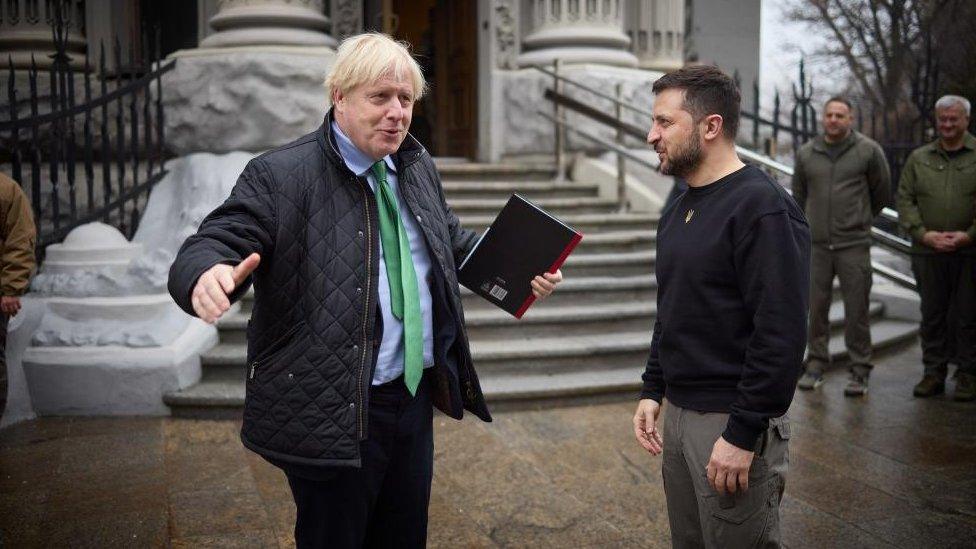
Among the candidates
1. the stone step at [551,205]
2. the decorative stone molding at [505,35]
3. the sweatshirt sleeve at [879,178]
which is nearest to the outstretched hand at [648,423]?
the sweatshirt sleeve at [879,178]

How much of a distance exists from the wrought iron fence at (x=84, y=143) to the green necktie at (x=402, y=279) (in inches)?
183

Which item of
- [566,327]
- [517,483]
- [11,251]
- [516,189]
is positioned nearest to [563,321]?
[566,327]

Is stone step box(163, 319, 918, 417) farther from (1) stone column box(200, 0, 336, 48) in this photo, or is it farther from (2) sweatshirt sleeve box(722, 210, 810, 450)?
(2) sweatshirt sleeve box(722, 210, 810, 450)

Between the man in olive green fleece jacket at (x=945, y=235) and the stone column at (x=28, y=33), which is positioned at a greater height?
the stone column at (x=28, y=33)

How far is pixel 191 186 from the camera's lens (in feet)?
24.2

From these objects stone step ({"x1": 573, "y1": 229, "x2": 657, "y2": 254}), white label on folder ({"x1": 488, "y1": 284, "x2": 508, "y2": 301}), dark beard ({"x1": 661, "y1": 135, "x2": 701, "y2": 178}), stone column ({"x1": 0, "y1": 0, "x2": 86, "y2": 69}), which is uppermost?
stone column ({"x1": 0, "y1": 0, "x2": 86, "y2": 69})

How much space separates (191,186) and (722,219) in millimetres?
5891

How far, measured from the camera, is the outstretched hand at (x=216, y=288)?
1.99 m

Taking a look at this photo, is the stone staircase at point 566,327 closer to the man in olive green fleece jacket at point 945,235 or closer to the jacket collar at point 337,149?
the man in olive green fleece jacket at point 945,235

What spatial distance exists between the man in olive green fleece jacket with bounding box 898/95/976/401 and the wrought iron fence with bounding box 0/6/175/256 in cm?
567

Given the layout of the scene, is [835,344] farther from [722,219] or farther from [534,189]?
[722,219]

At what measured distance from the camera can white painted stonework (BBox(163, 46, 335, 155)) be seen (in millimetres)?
7926

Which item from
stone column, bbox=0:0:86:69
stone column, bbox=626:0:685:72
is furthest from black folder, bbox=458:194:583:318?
stone column, bbox=626:0:685:72

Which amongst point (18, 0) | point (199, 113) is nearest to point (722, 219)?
point (199, 113)
